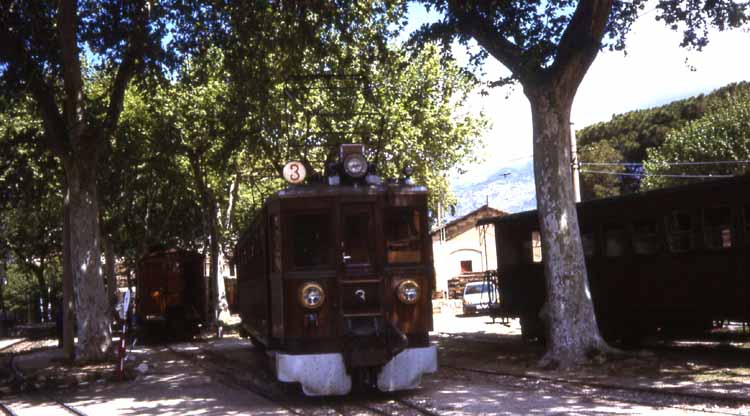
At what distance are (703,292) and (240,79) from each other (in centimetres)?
1031

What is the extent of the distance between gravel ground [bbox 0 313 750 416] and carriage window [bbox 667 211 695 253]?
1.96 meters

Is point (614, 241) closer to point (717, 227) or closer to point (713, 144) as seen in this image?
point (717, 227)

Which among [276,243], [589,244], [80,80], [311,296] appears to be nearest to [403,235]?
[311,296]

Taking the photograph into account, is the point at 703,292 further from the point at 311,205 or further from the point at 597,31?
the point at 311,205

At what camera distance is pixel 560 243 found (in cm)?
1369

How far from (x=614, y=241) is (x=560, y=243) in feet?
9.44

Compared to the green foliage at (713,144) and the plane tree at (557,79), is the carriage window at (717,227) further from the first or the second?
the green foliage at (713,144)

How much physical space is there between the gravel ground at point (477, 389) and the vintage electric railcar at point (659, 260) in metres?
0.88

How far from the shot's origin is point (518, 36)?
1430 cm

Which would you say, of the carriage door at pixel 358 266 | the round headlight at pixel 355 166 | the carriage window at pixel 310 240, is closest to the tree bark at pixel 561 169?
A: the round headlight at pixel 355 166

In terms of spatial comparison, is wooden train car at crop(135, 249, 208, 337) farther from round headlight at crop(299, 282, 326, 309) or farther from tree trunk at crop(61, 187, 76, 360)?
round headlight at crop(299, 282, 326, 309)

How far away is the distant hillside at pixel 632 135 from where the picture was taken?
169ft

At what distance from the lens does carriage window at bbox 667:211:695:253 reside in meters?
14.1

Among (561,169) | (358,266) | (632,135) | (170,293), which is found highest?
(632,135)
